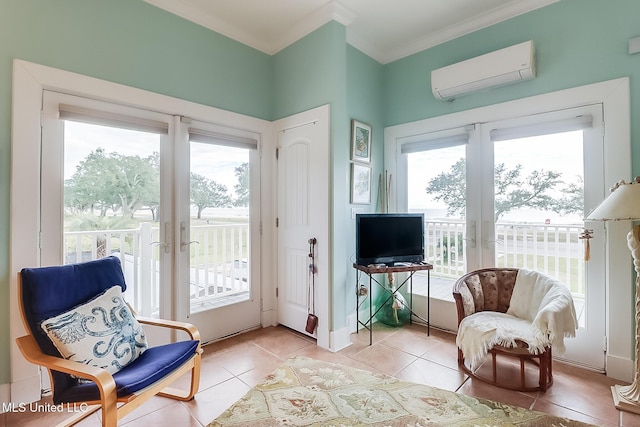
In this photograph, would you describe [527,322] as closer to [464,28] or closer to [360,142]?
[360,142]

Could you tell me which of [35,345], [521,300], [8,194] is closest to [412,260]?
[521,300]

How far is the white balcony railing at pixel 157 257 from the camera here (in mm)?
2260

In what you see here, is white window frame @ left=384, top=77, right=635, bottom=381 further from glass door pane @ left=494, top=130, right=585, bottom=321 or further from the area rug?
the area rug

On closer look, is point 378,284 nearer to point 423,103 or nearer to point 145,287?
point 423,103

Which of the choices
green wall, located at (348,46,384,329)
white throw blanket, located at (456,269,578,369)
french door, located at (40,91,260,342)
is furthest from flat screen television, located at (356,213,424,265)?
french door, located at (40,91,260,342)

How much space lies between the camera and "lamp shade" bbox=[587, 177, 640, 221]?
1.79 meters

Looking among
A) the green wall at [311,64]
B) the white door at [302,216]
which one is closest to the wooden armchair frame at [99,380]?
the green wall at [311,64]

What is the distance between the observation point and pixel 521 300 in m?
2.45

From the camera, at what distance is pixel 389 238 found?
2.96 m

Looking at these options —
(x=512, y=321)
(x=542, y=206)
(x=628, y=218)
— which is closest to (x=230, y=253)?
(x=512, y=321)

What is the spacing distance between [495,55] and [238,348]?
3.47m

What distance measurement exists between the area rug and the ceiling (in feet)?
9.95

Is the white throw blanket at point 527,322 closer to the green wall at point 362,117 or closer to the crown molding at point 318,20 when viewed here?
the green wall at point 362,117

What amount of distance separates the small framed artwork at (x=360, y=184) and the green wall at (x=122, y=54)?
3.93 feet
